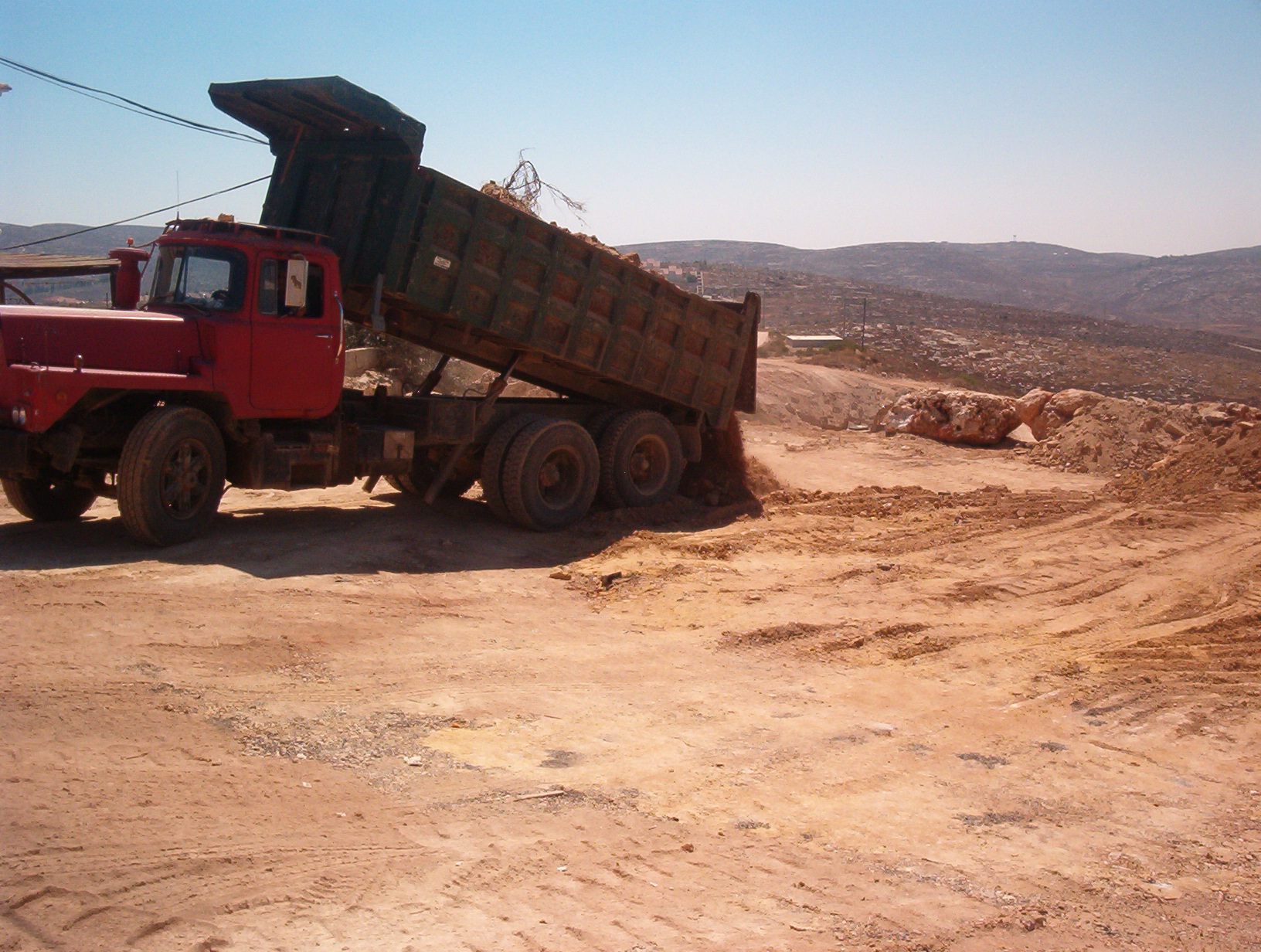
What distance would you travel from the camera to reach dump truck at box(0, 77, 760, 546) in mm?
8273

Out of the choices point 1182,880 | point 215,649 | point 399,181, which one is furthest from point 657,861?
point 399,181

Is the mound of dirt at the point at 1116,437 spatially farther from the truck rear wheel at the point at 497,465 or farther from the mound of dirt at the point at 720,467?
the truck rear wheel at the point at 497,465

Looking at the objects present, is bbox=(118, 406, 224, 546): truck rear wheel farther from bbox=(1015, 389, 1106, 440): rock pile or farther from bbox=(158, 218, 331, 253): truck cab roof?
bbox=(1015, 389, 1106, 440): rock pile

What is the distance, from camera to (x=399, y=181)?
31.2 feet

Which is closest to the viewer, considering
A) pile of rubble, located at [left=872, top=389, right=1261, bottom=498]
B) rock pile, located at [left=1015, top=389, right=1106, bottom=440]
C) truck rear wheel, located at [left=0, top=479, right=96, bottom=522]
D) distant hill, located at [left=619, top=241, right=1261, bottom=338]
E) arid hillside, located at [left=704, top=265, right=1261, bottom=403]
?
truck rear wheel, located at [left=0, top=479, right=96, bottom=522]

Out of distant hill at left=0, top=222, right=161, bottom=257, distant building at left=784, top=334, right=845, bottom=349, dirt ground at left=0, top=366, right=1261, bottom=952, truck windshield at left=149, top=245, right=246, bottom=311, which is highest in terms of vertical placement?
distant hill at left=0, top=222, right=161, bottom=257

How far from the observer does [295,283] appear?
29.2 ft

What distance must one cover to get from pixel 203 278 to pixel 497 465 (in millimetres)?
3112

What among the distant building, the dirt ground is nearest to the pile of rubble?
the dirt ground

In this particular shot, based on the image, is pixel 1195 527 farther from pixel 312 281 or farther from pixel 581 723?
pixel 312 281

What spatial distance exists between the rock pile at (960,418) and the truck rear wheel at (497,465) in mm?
8944

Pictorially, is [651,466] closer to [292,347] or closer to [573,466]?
[573,466]

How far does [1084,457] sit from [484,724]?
12338 millimetres

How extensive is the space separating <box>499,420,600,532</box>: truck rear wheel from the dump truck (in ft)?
0.07
